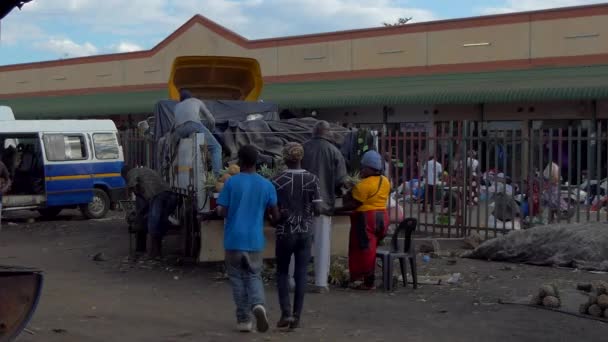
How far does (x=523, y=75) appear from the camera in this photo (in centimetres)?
2759

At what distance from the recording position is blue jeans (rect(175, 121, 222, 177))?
38.7 ft

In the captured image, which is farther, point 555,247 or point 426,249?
point 426,249

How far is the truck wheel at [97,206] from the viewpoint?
1989 centimetres

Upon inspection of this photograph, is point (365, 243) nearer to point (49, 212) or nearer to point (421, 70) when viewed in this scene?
point (49, 212)

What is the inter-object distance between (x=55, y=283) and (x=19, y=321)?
4.58m

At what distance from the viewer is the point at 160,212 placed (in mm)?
12961

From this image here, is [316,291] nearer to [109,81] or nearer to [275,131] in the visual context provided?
[275,131]

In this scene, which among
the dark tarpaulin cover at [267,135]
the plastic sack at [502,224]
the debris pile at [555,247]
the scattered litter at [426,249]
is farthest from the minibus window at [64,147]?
the debris pile at [555,247]

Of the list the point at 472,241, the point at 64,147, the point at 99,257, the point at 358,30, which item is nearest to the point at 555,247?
the point at 472,241

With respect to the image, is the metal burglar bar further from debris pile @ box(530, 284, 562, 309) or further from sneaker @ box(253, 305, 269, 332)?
sneaker @ box(253, 305, 269, 332)

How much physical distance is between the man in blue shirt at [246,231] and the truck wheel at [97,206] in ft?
40.4

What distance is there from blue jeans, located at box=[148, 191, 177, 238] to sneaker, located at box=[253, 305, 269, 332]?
5.18 meters

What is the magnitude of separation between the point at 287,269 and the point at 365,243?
7.42ft

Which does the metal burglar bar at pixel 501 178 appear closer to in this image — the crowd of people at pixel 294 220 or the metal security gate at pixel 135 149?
the crowd of people at pixel 294 220
